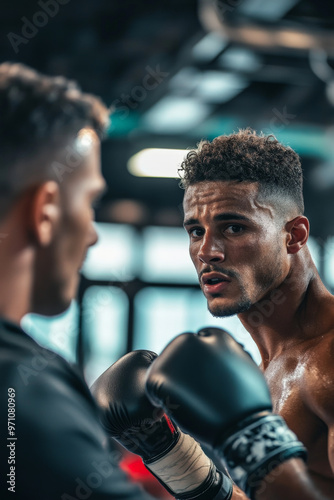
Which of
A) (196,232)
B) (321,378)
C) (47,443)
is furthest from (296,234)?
(47,443)

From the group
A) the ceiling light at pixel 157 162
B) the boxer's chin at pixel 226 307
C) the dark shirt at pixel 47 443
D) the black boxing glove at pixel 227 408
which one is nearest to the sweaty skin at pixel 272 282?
the boxer's chin at pixel 226 307

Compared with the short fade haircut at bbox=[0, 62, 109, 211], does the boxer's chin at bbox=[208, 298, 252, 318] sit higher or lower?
lower

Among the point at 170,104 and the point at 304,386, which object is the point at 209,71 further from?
the point at 304,386

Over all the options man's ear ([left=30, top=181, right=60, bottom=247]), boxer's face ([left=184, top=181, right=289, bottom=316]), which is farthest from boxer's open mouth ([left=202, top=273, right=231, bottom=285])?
man's ear ([left=30, top=181, right=60, bottom=247])

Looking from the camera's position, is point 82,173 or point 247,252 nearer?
point 82,173

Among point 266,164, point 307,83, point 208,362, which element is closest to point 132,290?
point 307,83

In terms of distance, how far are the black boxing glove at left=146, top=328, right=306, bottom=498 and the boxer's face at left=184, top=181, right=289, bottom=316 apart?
0.46 metres

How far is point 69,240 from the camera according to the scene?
3.53ft

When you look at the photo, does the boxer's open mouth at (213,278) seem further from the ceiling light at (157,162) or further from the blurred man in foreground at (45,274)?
the ceiling light at (157,162)

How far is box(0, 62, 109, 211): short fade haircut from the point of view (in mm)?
1024

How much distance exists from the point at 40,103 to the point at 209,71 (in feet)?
13.4

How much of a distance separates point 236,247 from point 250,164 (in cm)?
26

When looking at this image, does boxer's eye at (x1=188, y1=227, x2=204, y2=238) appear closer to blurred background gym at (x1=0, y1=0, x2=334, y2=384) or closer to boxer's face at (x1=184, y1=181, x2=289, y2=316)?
boxer's face at (x1=184, y1=181, x2=289, y2=316)

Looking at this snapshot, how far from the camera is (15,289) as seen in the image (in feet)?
3.39
